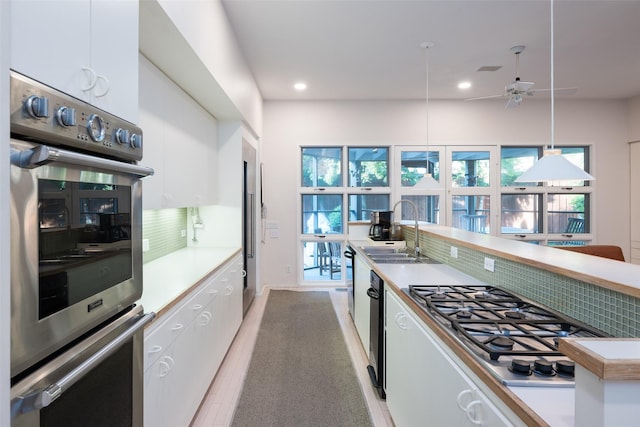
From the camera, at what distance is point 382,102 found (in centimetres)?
539

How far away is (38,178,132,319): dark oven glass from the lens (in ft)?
2.64

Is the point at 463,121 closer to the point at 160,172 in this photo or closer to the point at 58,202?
the point at 160,172

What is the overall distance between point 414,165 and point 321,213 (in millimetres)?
1738

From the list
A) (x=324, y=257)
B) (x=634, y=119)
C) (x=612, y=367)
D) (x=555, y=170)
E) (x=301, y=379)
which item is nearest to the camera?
(x=612, y=367)

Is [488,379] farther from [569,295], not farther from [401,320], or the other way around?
[401,320]

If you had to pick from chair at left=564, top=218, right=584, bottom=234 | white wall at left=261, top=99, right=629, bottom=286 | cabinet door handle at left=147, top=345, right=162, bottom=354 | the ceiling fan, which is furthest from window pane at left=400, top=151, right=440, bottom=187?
cabinet door handle at left=147, top=345, right=162, bottom=354

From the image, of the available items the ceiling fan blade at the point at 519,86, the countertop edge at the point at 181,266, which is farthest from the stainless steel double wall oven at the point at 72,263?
the ceiling fan blade at the point at 519,86

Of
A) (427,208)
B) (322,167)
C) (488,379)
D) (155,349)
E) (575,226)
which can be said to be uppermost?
(322,167)

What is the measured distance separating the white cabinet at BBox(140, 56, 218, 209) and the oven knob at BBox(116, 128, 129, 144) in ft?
2.92

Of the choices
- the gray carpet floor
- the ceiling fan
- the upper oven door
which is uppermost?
the ceiling fan

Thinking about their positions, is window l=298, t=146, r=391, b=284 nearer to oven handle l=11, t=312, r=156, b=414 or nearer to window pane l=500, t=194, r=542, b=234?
window pane l=500, t=194, r=542, b=234

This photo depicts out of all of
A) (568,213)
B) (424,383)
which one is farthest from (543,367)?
(568,213)

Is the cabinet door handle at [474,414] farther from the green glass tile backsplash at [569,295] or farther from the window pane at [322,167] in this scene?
the window pane at [322,167]

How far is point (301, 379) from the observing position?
2.53 m
